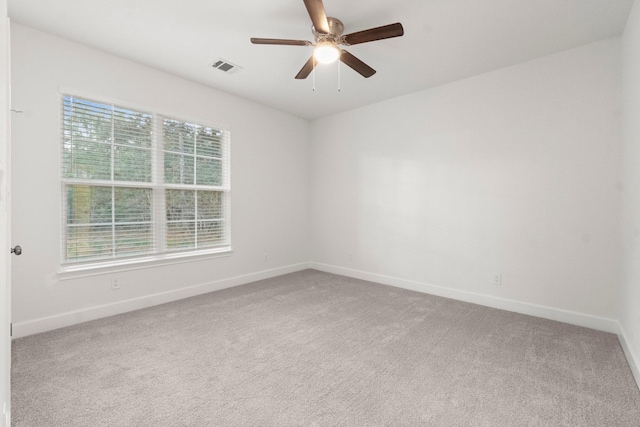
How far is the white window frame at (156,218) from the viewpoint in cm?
283

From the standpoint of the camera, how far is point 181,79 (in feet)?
11.7

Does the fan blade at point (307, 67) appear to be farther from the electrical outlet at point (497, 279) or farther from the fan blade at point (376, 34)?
the electrical outlet at point (497, 279)

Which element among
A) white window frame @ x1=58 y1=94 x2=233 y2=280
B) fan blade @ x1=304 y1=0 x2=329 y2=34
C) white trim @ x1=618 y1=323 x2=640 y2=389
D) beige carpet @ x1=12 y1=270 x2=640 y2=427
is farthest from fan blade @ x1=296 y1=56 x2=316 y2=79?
white trim @ x1=618 y1=323 x2=640 y2=389

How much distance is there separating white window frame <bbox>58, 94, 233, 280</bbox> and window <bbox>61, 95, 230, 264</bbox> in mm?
12

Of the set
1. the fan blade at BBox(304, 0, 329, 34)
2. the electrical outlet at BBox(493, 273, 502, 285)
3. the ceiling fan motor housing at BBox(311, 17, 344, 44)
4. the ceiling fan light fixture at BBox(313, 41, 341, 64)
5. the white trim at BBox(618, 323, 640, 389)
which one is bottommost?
the white trim at BBox(618, 323, 640, 389)

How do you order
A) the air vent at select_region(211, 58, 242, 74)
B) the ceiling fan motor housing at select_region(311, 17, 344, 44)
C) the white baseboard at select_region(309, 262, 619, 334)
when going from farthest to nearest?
the air vent at select_region(211, 58, 242, 74)
the white baseboard at select_region(309, 262, 619, 334)
the ceiling fan motor housing at select_region(311, 17, 344, 44)

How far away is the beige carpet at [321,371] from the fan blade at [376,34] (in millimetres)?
2408

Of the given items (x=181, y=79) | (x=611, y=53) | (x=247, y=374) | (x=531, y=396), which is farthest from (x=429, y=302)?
(x=181, y=79)

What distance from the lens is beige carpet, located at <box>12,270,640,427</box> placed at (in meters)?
1.63

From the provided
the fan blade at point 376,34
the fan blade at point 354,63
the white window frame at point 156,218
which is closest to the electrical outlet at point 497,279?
the fan blade at point 354,63

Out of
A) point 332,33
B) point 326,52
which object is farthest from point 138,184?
point 332,33

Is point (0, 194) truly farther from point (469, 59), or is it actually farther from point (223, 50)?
point (469, 59)

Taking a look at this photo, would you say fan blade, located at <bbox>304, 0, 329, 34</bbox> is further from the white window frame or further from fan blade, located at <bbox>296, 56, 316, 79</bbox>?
the white window frame

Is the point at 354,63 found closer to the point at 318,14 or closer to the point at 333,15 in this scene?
the point at 333,15
